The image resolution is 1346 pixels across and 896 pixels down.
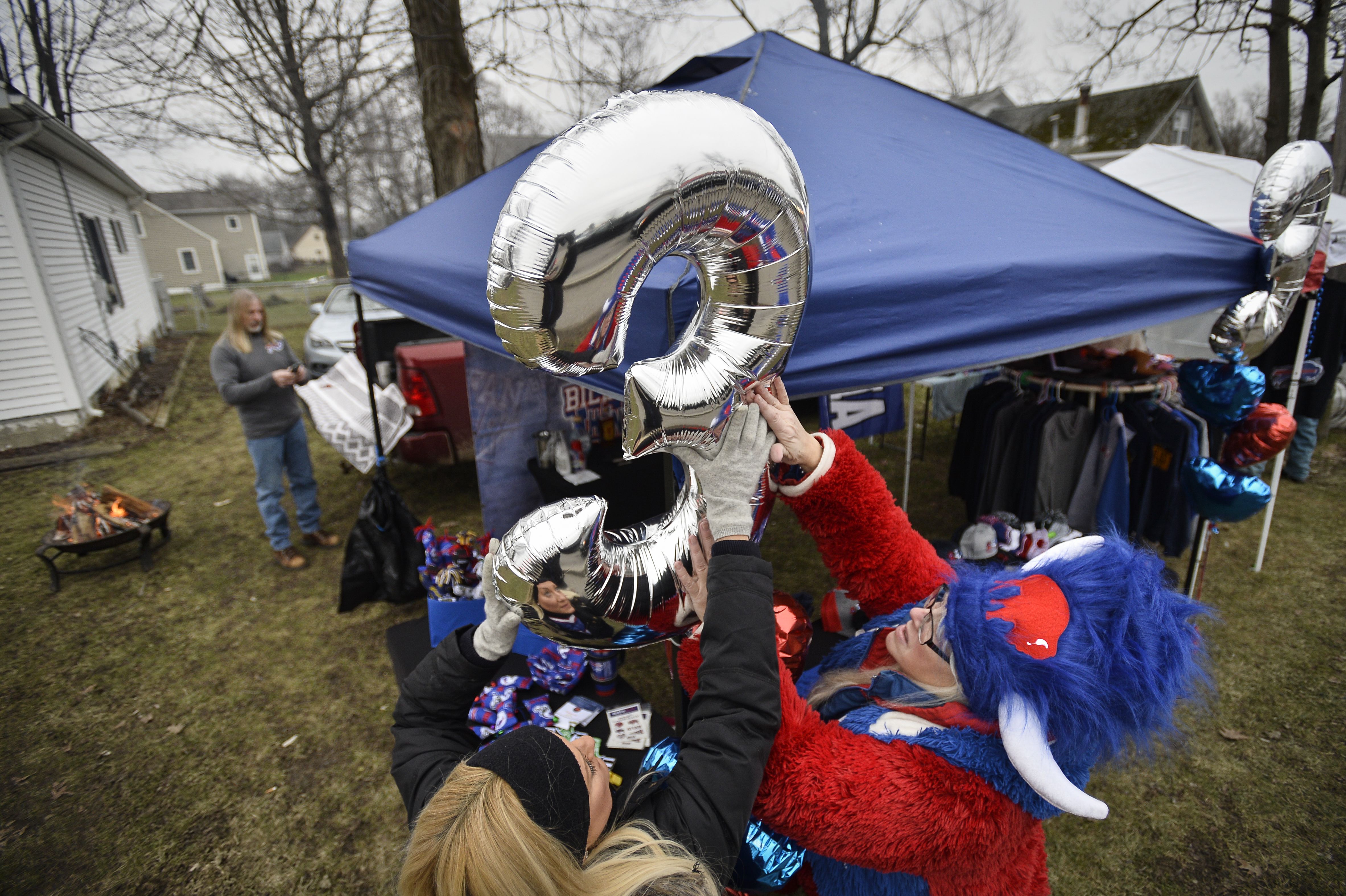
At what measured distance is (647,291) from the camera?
1614 millimetres

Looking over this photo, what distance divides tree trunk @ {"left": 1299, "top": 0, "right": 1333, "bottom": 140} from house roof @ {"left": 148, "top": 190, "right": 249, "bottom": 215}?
168ft

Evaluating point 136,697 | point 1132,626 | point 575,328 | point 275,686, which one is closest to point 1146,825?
point 1132,626

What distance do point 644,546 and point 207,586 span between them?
4.68 meters

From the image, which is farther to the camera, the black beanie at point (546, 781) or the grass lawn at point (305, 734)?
the grass lawn at point (305, 734)

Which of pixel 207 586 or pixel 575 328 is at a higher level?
pixel 575 328

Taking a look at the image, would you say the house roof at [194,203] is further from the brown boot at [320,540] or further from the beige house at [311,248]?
the brown boot at [320,540]

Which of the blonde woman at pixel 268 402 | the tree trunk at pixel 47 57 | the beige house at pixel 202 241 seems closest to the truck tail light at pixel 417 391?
the blonde woman at pixel 268 402

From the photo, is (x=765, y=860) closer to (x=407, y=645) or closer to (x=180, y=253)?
(x=407, y=645)

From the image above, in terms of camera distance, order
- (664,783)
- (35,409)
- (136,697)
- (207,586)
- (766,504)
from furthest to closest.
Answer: (35,409) < (207,586) < (136,697) < (766,504) < (664,783)

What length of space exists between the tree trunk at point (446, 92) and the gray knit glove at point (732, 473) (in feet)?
18.2

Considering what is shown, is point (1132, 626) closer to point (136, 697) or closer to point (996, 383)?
point (996, 383)

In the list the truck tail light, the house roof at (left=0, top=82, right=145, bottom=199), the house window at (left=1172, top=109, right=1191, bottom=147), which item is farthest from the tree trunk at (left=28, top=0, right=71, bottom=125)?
the house window at (left=1172, top=109, right=1191, bottom=147)

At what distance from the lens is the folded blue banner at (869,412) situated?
3.71m

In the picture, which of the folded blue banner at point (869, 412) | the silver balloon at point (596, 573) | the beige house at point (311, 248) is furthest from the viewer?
the beige house at point (311, 248)
